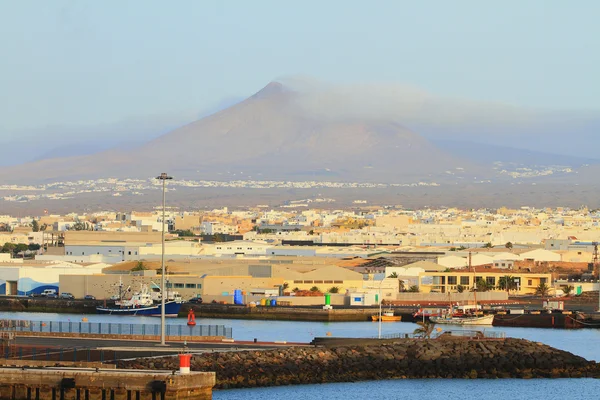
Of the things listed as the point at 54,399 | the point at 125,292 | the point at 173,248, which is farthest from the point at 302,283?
the point at 54,399

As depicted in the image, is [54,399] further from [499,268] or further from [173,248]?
[173,248]

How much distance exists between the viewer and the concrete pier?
21.1 meters

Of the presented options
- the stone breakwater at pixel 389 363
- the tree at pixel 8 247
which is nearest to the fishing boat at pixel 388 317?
the stone breakwater at pixel 389 363

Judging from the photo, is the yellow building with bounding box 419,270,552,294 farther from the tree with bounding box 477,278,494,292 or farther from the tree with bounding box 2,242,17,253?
the tree with bounding box 2,242,17,253

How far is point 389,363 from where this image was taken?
28.0 m

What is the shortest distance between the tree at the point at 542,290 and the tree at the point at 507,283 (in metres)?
0.86

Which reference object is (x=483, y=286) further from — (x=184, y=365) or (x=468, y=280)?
(x=184, y=365)

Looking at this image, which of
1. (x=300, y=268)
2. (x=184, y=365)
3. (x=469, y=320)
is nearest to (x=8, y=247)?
(x=300, y=268)

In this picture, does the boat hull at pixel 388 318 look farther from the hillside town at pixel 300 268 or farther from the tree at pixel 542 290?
the tree at pixel 542 290

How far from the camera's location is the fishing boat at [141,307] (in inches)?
1921

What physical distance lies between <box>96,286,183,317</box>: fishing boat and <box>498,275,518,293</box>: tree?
44.8ft

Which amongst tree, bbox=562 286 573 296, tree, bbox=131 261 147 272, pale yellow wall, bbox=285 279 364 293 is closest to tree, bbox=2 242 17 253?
tree, bbox=131 261 147 272

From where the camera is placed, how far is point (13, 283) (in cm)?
5750

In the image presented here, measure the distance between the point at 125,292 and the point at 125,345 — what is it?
24701 millimetres
